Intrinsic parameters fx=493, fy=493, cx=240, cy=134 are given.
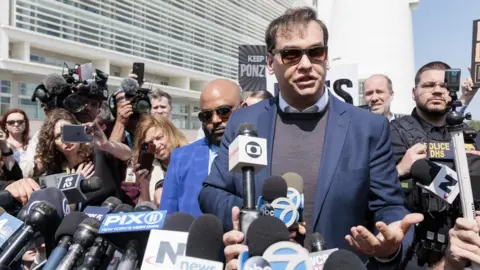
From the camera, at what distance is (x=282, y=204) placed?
1328 mm

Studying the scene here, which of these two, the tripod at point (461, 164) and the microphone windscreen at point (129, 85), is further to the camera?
the microphone windscreen at point (129, 85)

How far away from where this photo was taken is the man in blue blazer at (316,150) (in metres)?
1.71

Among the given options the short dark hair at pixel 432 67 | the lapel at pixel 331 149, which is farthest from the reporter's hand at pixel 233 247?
the short dark hair at pixel 432 67

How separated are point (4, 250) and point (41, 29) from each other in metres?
21.0

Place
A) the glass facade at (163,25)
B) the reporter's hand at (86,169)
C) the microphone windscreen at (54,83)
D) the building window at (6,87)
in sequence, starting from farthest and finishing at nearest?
1. the glass facade at (163,25)
2. the building window at (6,87)
3. the microphone windscreen at (54,83)
4. the reporter's hand at (86,169)

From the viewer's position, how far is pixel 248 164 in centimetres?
120

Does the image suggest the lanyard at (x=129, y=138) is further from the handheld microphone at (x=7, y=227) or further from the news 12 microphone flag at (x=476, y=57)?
the news 12 microphone flag at (x=476, y=57)

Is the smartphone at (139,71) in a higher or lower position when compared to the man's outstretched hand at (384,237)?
higher

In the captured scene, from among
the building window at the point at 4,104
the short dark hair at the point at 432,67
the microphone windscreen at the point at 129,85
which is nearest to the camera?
the short dark hair at the point at 432,67

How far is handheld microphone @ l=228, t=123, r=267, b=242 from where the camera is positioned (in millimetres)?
1178

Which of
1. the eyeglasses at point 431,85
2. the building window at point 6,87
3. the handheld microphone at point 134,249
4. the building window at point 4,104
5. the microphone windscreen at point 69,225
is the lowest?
the handheld microphone at point 134,249

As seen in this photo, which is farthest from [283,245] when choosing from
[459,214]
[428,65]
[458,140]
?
[428,65]

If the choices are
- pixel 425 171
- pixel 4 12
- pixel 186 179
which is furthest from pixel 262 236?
pixel 4 12

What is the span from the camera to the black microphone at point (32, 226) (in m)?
1.43
